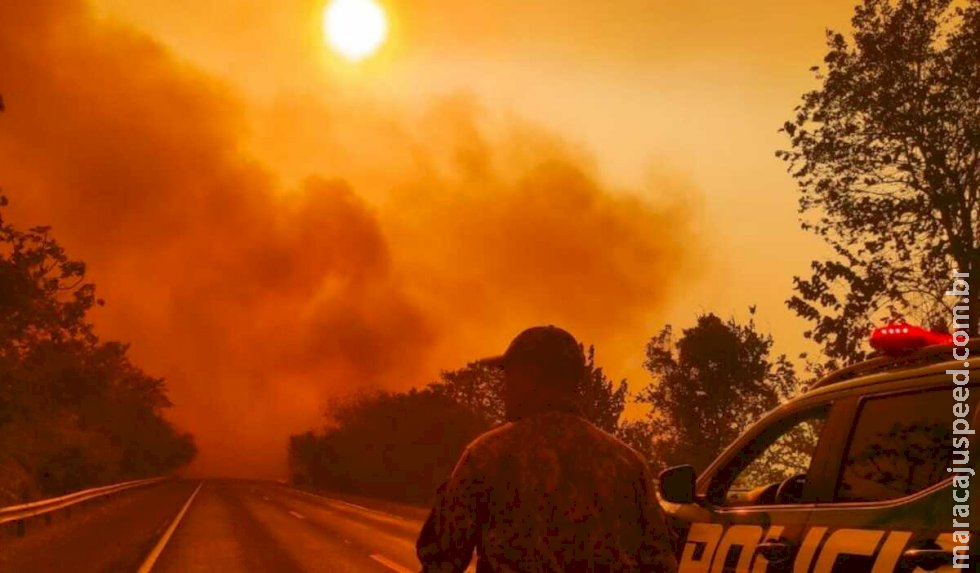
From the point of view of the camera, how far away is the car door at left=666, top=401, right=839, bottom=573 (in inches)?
175

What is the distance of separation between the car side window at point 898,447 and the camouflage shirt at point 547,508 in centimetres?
132

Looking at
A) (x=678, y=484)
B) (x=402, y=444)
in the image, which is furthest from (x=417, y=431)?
(x=678, y=484)

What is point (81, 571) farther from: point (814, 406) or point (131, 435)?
point (131, 435)

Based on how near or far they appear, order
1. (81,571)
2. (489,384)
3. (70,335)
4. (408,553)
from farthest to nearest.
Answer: (489,384) → (70,335) → (408,553) → (81,571)

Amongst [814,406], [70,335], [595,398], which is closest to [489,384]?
[595,398]

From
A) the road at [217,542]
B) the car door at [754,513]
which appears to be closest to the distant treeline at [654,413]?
the road at [217,542]

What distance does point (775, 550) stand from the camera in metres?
4.46

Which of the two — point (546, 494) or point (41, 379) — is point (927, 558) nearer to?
point (546, 494)

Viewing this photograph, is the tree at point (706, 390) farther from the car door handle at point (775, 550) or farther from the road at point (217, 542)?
the car door handle at point (775, 550)

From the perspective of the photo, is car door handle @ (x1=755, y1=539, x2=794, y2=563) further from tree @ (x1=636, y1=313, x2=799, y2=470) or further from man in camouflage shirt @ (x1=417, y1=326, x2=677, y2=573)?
tree @ (x1=636, y1=313, x2=799, y2=470)

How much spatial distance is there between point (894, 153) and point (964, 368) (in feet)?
79.4

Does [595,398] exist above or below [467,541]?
above

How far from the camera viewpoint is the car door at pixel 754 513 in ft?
14.6

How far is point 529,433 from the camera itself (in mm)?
3141
